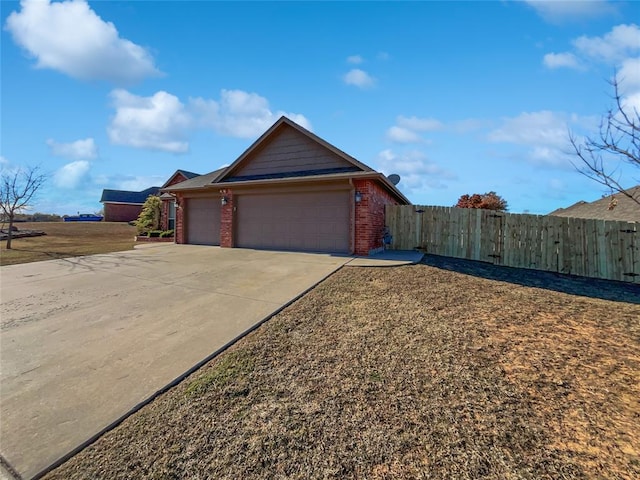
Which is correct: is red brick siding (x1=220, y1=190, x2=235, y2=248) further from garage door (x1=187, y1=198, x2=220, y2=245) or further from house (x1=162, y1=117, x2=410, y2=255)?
garage door (x1=187, y1=198, x2=220, y2=245)

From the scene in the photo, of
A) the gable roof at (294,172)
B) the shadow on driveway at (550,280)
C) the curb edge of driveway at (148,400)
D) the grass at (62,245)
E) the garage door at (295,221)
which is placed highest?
the gable roof at (294,172)

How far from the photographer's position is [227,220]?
13.3 metres

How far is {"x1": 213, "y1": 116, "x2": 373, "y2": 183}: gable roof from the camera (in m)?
10.6

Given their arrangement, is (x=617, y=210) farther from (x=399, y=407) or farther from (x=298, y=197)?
(x=399, y=407)

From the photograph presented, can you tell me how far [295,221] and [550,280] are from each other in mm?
8369

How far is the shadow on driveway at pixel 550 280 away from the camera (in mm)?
6882

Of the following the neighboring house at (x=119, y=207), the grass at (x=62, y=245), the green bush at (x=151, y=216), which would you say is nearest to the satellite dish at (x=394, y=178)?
the grass at (x=62, y=245)

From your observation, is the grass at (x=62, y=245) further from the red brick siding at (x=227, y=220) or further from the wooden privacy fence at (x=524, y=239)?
the wooden privacy fence at (x=524, y=239)

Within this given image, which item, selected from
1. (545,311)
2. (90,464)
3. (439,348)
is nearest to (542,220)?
(545,311)

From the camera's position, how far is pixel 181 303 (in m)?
5.94

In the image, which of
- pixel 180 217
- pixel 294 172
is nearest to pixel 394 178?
pixel 294 172

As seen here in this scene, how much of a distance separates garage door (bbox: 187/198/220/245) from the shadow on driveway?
10.0 metres

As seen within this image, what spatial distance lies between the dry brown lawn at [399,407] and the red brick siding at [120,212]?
142 feet

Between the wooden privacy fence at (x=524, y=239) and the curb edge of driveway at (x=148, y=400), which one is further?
the wooden privacy fence at (x=524, y=239)
